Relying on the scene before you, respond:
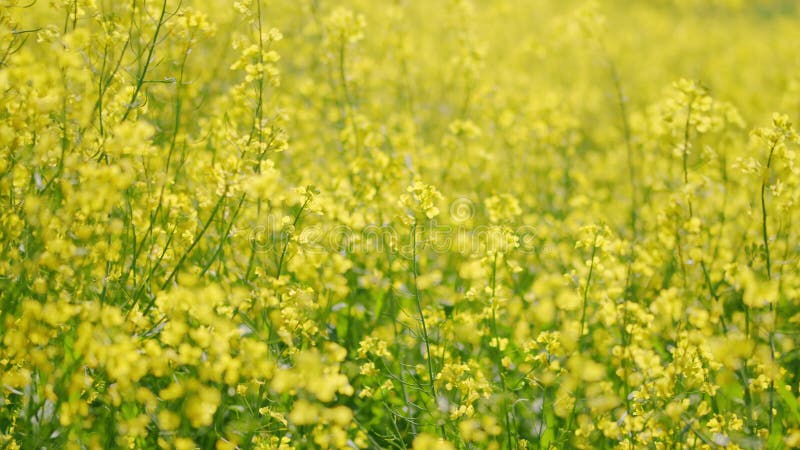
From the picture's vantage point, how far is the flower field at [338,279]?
2092 millimetres

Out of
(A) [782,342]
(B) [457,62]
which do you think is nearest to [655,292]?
(A) [782,342]

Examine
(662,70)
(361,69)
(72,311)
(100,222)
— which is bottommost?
(72,311)

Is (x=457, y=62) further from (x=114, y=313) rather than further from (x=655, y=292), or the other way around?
(x=114, y=313)

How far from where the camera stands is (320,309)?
2.98 meters

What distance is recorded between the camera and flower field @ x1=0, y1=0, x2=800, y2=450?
2092 millimetres

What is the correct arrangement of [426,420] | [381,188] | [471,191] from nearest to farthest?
[426,420] < [381,188] < [471,191]

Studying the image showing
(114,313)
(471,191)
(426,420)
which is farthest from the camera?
(471,191)

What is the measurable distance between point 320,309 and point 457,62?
8.62ft

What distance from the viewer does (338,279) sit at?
9.09ft

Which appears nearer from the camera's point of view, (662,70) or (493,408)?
(493,408)

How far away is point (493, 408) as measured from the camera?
264 cm

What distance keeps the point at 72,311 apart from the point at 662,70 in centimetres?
940

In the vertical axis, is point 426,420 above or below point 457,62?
below

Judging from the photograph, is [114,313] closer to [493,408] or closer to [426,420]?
[426,420]
